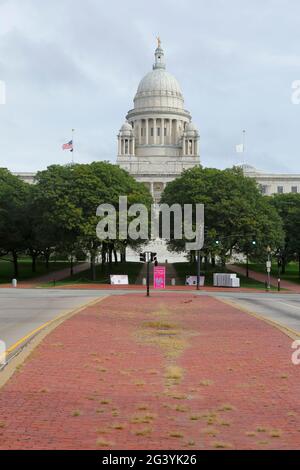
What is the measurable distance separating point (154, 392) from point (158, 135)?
16378 cm

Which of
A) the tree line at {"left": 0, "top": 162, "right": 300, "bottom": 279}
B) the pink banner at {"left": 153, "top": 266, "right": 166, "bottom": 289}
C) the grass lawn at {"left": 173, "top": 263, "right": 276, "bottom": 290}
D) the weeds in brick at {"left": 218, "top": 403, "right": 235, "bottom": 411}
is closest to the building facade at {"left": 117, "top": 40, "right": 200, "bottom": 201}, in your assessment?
the grass lawn at {"left": 173, "top": 263, "right": 276, "bottom": 290}

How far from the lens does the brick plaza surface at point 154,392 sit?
30.1 feet

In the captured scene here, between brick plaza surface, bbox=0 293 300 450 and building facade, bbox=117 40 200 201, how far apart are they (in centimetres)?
14078

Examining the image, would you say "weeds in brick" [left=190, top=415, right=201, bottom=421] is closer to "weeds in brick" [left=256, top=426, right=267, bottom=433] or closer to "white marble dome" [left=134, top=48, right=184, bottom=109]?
"weeds in brick" [left=256, top=426, right=267, bottom=433]

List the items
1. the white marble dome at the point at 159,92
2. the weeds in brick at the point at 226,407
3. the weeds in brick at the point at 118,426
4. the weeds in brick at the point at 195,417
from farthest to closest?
the white marble dome at the point at 159,92 < the weeds in brick at the point at 226,407 < the weeds in brick at the point at 195,417 < the weeds in brick at the point at 118,426

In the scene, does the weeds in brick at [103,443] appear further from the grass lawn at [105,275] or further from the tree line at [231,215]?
the tree line at [231,215]

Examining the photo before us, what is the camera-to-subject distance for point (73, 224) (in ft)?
220

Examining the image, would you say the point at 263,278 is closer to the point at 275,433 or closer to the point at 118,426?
the point at 275,433

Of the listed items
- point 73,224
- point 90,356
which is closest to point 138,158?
point 73,224

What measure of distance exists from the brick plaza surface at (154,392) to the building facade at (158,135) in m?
141

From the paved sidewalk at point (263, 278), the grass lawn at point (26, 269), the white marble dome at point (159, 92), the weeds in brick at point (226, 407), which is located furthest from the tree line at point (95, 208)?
the white marble dome at point (159, 92)

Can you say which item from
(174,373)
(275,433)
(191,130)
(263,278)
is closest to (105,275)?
(263,278)

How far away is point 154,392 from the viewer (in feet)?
39.5
